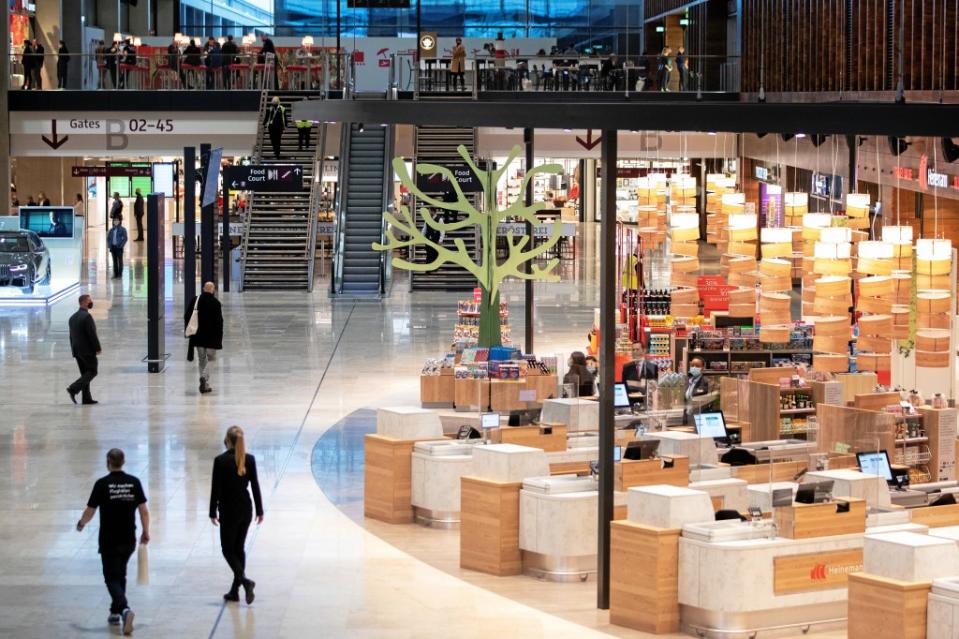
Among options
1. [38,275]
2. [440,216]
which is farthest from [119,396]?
[440,216]

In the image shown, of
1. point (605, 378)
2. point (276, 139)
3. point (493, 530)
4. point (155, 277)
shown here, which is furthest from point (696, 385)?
point (276, 139)

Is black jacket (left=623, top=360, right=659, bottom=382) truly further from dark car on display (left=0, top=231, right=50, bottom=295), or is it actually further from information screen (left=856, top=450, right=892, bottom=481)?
dark car on display (left=0, top=231, right=50, bottom=295)

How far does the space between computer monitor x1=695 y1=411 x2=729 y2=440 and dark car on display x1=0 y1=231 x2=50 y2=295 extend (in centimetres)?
2002

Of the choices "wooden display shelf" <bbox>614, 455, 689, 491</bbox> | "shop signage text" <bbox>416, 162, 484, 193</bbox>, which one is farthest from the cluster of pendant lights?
"shop signage text" <bbox>416, 162, 484, 193</bbox>

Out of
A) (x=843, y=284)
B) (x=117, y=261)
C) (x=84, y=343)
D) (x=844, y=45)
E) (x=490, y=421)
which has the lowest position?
(x=490, y=421)

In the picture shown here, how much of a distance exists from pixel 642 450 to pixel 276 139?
27.2 m

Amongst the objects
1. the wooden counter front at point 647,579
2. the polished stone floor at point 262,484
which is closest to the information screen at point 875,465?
the polished stone floor at point 262,484

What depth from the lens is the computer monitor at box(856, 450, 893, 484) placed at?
14383mm

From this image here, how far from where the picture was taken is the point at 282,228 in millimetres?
39156

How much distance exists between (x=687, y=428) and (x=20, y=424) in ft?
26.7

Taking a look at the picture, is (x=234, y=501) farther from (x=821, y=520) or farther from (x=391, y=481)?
(x=821, y=520)

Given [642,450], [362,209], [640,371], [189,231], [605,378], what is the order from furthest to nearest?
[362,209] → [189,231] → [640,371] → [642,450] → [605,378]

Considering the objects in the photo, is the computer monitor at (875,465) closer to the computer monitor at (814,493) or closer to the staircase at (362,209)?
the computer monitor at (814,493)

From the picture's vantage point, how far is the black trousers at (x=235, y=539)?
12.4 metres
